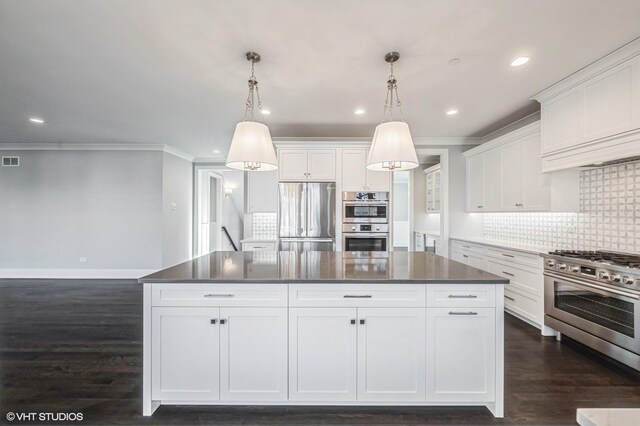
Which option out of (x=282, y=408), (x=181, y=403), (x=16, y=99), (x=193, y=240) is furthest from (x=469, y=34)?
(x=193, y=240)

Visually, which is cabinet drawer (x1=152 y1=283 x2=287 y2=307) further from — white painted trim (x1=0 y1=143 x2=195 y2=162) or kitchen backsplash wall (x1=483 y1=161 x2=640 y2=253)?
white painted trim (x1=0 y1=143 x2=195 y2=162)

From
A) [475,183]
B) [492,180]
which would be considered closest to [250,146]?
[492,180]

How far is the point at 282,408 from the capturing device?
188 centimetres

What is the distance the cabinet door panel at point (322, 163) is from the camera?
440cm

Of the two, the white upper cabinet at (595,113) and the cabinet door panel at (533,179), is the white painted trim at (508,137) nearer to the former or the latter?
the cabinet door panel at (533,179)

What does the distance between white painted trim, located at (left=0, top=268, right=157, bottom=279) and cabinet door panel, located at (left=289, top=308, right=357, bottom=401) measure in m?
4.84

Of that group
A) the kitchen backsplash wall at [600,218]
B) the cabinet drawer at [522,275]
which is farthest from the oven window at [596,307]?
the kitchen backsplash wall at [600,218]

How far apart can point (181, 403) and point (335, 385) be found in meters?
0.96

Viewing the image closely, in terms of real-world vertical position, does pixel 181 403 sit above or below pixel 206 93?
below

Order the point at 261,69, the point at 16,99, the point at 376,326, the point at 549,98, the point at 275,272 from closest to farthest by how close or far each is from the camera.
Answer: the point at 376,326
the point at 275,272
the point at 261,69
the point at 549,98
the point at 16,99

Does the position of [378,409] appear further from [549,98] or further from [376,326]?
[549,98]

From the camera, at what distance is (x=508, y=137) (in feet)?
12.2

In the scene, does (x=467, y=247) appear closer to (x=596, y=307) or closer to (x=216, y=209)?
(x=596, y=307)

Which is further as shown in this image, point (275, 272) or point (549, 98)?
point (549, 98)
